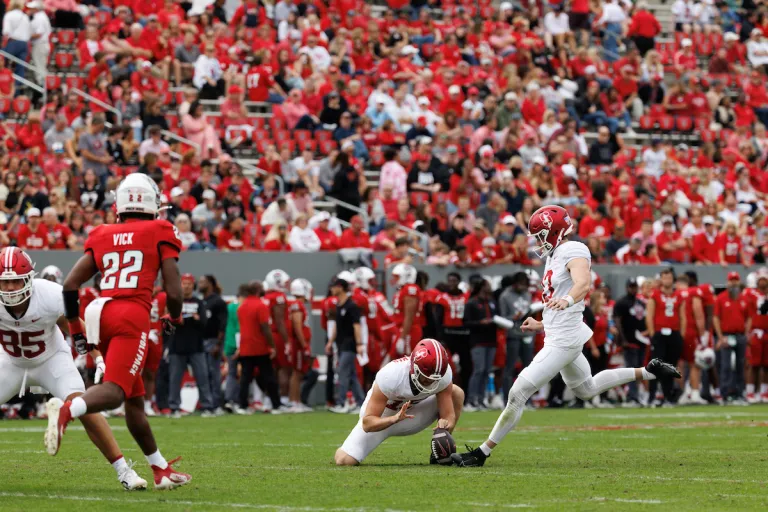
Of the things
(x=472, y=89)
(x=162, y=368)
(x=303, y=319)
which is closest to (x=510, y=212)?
(x=472, y=89)

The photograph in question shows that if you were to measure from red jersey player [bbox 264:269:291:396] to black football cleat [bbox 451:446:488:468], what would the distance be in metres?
8.05

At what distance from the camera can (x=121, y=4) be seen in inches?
859

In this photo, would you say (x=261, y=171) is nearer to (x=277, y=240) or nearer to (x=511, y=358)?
(x=277, y=240)

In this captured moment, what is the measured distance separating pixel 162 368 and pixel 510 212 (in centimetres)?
649

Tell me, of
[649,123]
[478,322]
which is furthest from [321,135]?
[649,123]

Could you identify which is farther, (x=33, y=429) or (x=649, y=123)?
(x=649, y=123)

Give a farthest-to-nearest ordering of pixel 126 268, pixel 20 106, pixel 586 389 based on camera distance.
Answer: pixel 20 106 → pixel 586 389 → pixel 126 268

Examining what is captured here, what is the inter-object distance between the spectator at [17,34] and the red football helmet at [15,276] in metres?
12.4

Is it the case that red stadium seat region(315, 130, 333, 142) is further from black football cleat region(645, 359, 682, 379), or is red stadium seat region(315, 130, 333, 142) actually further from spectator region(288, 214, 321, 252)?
black football cleat region(645, 359, 682, 379)

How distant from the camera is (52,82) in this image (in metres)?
19.8

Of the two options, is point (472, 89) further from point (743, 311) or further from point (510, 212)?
point (743, 311)

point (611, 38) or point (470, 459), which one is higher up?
point (611, 38)

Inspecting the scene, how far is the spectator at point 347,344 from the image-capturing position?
1727 centimetres

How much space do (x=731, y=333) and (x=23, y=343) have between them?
1347cm
